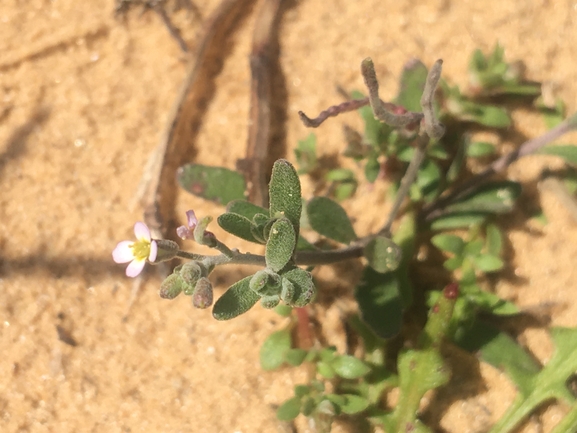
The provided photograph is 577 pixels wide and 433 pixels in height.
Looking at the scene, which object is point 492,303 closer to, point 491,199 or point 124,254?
point 491,199

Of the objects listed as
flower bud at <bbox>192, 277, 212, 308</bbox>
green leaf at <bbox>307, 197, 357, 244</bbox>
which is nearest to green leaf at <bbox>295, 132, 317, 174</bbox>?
green leaf at <bbox>307, 197, 357, 244</bbox>

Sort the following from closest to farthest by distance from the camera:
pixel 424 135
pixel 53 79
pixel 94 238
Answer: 1. pixel 424 135
2. pixel 94 238
3. pixel 53 79

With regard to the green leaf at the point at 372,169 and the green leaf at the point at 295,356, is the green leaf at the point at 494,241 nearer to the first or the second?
the green leaf at the point at 372,169

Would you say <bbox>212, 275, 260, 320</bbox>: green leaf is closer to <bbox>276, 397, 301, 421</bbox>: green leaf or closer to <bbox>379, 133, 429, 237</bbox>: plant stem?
<bbox>276, 397, 301, 421</bbox>: green leaf

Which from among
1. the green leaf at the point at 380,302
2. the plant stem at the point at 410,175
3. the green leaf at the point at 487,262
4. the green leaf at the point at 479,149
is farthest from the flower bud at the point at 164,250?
the green leaf at the point at 479,149

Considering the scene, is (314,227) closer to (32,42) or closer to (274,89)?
(274,89)

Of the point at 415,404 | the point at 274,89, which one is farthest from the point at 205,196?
the point at 415,404
